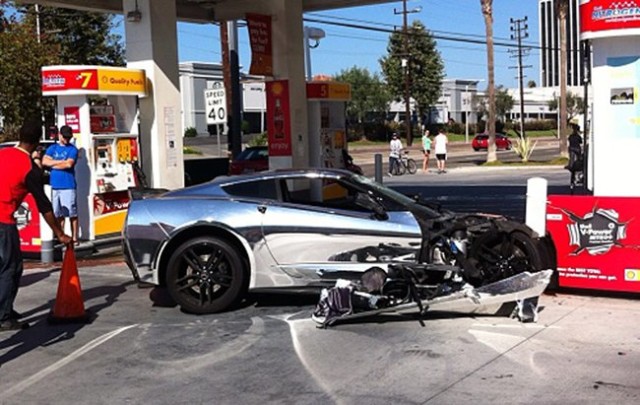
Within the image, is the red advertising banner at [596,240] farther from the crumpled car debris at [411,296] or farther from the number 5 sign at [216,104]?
the number 5 sign at [216,104]

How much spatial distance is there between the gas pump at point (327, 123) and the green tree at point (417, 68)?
5832 centimetres

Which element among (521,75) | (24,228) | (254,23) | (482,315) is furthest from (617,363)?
(521,75)

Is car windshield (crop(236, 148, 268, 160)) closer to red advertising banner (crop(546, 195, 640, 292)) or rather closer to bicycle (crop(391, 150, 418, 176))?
bicycle (crop(391, 150, 418, 176))

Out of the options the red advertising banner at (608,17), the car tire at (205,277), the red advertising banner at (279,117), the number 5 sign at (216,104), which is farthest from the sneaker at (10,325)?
the number 5 sign at (216,104)

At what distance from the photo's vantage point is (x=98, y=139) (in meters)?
13.1

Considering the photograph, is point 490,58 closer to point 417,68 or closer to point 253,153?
point 253,153

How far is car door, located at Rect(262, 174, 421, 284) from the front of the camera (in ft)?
24.6

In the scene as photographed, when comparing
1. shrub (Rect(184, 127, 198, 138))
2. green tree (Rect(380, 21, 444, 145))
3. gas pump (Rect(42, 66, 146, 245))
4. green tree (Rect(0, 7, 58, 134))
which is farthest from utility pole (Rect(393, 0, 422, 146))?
gas pump (Rect(42, 66, 146, 245))

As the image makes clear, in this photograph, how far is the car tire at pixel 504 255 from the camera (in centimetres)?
732

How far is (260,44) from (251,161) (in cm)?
668

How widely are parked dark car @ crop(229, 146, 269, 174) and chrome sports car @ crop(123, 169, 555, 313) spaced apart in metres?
12.5

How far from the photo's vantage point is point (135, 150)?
13.8m

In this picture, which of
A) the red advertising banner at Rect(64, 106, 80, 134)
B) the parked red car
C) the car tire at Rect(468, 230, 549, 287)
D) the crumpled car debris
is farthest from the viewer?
the parked red car

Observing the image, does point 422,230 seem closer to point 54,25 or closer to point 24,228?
point 24,228
